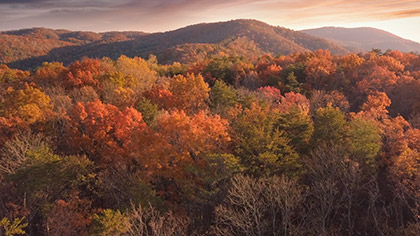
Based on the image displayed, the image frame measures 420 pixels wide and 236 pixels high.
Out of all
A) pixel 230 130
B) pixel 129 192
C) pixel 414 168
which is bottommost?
pixel 129 192

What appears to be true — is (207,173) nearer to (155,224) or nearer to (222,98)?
(155,224)

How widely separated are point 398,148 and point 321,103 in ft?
68.7

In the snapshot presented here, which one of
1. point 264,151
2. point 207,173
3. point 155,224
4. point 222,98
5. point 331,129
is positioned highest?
point 222,98

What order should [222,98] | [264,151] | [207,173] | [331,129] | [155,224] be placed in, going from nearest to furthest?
Result: [155,224] < [207,173] < [264,151] < [331,129] < [222,98]

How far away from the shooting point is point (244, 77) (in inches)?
2734

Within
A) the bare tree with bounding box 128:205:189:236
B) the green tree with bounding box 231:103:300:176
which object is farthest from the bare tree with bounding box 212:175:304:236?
the bare tree with bounding box 128:205:189:236

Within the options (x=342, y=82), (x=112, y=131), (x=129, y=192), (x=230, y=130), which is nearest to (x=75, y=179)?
(x=129, y=192)

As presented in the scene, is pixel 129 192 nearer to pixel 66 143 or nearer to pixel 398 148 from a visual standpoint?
pixel 66 143

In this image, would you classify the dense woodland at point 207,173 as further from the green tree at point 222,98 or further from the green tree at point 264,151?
the green tree at point 222,98

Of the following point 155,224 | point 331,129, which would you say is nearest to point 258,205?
point 155,224

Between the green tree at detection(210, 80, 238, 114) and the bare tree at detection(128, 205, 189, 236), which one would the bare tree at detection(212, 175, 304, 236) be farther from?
the green tree at detection(210, 80, 238, 114)

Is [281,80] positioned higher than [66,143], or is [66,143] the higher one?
[281,80]

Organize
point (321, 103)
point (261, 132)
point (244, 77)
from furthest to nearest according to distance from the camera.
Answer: point (244, 77) → point (321, 103) → point (261, 132)

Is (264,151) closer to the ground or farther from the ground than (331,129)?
closer to the ground
